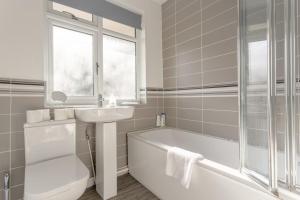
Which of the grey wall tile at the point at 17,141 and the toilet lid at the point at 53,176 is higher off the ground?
the grey wall tile at the point at 17,141

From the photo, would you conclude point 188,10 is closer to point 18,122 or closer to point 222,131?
point 222,131

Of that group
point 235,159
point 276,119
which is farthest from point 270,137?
point 235,159

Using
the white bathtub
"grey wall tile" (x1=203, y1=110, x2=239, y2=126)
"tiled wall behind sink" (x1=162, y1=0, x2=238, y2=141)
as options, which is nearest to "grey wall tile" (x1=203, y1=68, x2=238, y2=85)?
"tiled wall behind sink" (x1=162, y1=0, x2=238, y2=141)

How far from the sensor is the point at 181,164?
140 centimetres

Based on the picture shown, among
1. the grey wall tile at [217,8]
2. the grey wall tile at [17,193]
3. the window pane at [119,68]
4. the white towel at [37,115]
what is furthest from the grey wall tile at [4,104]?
the grey wall tile at [217,8]

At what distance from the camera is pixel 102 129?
5.69ft

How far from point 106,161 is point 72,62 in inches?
47.5

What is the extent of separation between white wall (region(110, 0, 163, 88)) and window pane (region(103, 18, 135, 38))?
226 millimetres

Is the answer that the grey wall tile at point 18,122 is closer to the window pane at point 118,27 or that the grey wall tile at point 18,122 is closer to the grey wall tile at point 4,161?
the grey wall tile at point 4,161

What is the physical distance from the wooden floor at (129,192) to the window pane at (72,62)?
1.14 metres

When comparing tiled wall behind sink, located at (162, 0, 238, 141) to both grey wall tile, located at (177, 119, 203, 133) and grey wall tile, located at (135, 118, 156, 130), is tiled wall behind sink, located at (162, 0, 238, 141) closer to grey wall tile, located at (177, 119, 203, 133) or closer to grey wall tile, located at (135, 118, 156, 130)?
grey wall tile, located at (177, 119, 203, 133)

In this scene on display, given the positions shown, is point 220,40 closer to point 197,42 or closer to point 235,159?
point 197,42

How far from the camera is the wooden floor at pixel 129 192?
1752mm

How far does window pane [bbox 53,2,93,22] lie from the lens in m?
1.85
